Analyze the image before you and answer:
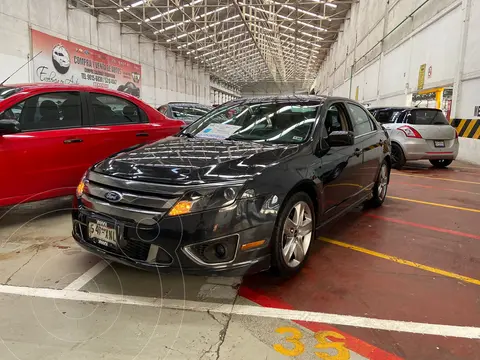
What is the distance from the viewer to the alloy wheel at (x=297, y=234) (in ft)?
8.54

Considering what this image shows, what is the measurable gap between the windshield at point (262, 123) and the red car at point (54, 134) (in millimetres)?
1248

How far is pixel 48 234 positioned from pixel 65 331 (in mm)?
1830

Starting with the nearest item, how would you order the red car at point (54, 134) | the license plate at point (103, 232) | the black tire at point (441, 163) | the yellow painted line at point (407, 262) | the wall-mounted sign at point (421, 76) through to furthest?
the license plate at point (103, 232) < the yellow painted line at point (407, 262) < the red car at point (54, 134) < the black tire at point (441, 163) < the wall-mounted sign at point (421, 76)

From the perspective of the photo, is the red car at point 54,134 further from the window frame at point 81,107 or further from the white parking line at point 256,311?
the white parking line at point 256,311

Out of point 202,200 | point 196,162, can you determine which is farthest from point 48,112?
point 202,200

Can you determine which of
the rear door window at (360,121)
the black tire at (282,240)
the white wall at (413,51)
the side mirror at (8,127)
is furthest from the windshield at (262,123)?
the white wall at (413,51)

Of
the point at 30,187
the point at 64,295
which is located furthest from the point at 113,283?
the point at 30,187

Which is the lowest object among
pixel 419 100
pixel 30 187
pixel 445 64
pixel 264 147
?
pixel 30 187

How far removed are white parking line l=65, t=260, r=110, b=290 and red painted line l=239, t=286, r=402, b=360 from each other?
3.71ft

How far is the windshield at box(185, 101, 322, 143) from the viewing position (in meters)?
3.10

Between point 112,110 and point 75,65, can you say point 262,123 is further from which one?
point 75,65

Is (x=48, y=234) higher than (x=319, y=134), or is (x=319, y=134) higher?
(x=319, y=134)

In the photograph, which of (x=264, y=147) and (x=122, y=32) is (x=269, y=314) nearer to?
(x=264, y=147)

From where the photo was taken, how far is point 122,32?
20.0 meters
